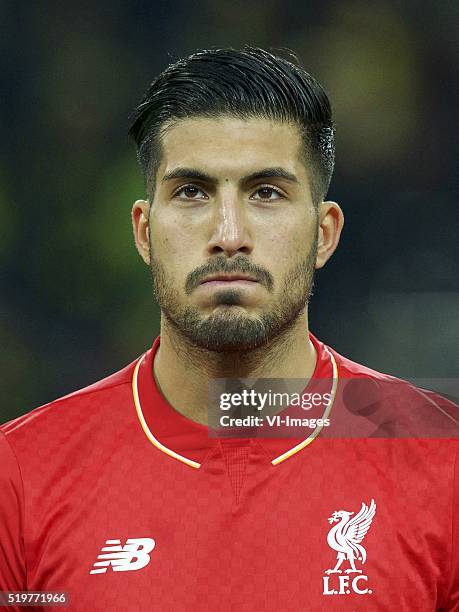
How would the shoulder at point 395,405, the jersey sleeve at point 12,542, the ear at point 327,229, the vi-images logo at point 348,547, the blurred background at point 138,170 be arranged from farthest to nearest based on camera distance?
the blurred background at point 138,170, the ear at point 327,229, the shoulder at point 395,405, the jersey sleeve at point 12,542, the vi-images logo at point 348,547

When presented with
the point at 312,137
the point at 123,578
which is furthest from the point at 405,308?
the point at 123,578

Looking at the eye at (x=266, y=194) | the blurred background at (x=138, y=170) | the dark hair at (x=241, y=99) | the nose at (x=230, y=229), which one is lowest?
the nose at (x=230, y=229)

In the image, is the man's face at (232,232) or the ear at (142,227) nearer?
the man's face at (232,232)

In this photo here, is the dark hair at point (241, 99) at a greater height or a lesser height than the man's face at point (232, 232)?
greater

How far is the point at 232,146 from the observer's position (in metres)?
2.66

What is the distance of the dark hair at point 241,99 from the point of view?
273 cm

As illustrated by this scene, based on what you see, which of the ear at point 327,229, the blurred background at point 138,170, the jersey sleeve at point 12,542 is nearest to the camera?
the jersey sleeve at point 12,542

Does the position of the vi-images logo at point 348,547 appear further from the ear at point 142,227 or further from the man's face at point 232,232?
the ear at point 142,227

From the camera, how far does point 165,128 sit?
2.79 metres

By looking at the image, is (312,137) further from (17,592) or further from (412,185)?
(412,185)

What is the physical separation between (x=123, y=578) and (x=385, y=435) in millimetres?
740

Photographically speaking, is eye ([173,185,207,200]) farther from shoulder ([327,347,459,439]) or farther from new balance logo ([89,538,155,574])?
new balance logo ([89,538,155,574])

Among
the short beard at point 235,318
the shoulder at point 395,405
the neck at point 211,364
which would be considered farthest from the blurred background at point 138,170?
the short beard at point 235,318

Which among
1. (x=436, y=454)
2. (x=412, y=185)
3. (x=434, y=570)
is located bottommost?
(x=434, y=570)
